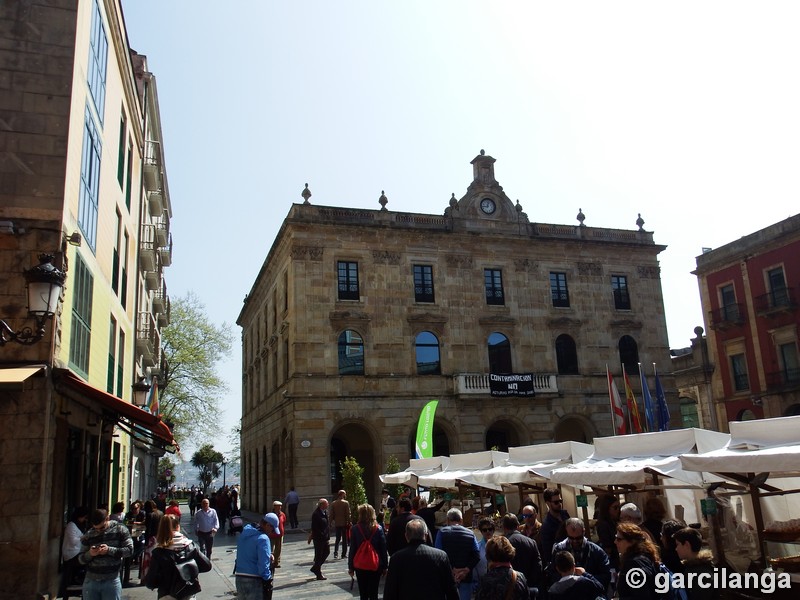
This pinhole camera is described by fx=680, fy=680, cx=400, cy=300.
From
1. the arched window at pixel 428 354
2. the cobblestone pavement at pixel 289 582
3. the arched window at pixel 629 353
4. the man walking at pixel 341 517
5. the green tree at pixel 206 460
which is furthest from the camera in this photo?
the green tree at pixel 206 460

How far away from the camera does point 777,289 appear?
36.2 metres

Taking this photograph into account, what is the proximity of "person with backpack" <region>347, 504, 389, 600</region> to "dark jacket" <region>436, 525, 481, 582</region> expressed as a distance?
7.92ft

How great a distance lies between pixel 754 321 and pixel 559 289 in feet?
39.6

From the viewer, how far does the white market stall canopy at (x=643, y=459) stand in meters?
10.2

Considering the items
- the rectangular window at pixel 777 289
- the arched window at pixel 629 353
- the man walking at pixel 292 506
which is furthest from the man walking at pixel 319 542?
the rectangular window at pixel 777 289

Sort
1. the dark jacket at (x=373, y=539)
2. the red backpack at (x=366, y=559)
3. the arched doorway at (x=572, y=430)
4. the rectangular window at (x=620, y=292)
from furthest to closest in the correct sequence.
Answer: the rectangular window at (x=620, y=292) < the arched doorway at (x=572, y=430) < the dark jacket at (x=373, y=539) < the red backpack at (x=366, y=559)

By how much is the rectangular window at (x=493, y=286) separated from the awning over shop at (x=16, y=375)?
24.3 meters

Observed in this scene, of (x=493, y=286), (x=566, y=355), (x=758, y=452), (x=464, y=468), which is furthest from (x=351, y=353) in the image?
(x=758, y=452)

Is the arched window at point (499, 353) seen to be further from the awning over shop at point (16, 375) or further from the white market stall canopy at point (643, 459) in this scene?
the awning over shop at point (16, 375)

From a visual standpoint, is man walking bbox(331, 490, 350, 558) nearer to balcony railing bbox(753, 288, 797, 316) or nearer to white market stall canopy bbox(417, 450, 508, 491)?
white market stall canopy bbox(417, 450, 508, 491)

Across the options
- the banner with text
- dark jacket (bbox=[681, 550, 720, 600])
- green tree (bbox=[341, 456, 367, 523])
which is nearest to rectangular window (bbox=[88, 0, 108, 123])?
dark jacket (bbox=[681, 550, 720, 600])

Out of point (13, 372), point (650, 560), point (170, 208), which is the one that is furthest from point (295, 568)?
point (170, 208)

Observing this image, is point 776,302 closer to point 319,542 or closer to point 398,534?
point 319,542

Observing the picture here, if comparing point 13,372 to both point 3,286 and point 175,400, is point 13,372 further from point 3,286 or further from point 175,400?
point 175,400
